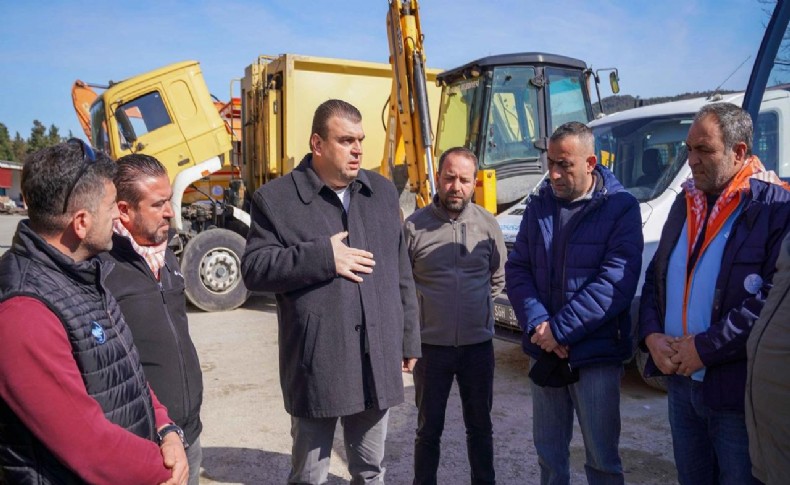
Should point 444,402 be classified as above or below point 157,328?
below

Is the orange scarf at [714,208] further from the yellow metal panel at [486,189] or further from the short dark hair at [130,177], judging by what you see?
the yellow metal panel at [486,189]

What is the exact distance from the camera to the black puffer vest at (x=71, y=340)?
4.95ft

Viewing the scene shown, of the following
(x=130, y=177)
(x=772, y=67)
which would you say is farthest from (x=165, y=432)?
(x=772, y=67)

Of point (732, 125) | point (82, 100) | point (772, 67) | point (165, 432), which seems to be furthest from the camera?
point (82, 100)

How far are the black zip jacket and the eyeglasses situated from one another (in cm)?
48

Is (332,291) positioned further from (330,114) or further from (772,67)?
(772,67)

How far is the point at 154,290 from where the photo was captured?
7.25 feet

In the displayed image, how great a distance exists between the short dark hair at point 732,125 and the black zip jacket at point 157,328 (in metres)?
2.15

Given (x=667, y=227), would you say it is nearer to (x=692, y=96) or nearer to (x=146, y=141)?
(x=692, y=96)

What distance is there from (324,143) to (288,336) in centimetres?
82

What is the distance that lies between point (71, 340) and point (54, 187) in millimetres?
398

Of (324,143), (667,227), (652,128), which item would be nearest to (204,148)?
(652,128)

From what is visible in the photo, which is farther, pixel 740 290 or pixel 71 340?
pixel 740 290

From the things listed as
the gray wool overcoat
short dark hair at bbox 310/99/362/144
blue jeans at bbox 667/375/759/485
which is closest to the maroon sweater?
the gray wool overcoat
